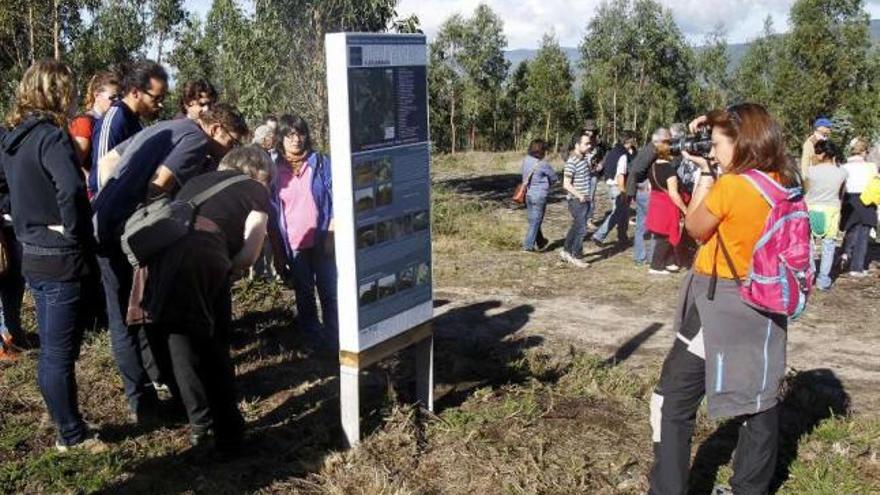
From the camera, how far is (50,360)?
3832mm

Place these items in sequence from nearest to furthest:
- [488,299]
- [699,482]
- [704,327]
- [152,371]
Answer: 1. [704,327]
2. [699,482]
3. [152,371]
4. [488,299]

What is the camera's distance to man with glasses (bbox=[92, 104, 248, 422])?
3.95 metres

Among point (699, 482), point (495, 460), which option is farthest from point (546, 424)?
point (699, 482)

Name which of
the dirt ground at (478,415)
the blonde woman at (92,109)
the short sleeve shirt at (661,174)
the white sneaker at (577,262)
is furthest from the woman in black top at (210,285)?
the white sneaker at (577,262)

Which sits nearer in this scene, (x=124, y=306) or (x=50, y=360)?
(x=50, y=360)

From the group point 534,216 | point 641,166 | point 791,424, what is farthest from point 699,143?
point 534,216

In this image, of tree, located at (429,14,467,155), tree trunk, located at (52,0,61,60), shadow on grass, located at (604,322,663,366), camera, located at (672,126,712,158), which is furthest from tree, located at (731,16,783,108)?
camera, located at (672,126,712,158)

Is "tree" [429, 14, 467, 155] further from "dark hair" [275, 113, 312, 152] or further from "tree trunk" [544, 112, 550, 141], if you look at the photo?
"dark hair" [275, 113, 312, 152]

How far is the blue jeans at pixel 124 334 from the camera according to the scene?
429 cm

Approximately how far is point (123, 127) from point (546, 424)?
2893 millimetres

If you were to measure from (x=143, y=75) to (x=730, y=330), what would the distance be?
333cm

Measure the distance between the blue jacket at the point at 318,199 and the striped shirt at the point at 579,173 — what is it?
4351 mm

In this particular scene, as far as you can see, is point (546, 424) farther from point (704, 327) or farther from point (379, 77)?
point (379, 77)

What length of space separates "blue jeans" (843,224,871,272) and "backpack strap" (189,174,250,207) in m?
7.19
